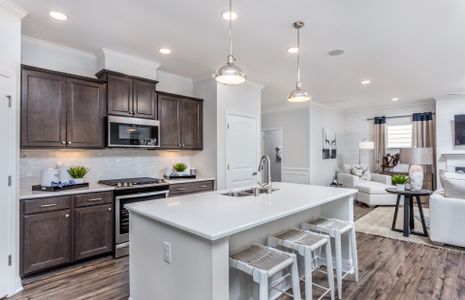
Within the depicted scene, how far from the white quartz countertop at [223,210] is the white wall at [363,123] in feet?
19.7

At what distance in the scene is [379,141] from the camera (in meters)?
7.73

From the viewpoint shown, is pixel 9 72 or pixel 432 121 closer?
pixel 9 72

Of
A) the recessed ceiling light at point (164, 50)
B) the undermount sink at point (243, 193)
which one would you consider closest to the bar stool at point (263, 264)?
the undermount sink at point (243, 193)

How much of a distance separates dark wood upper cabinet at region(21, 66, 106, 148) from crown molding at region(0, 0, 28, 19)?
21.4 inches

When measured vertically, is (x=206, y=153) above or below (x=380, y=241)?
above

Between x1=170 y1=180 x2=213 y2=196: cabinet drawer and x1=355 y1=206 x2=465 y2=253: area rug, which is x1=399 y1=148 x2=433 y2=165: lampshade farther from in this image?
x1=170 y1=180 x2=213 y2=196: cabinet drawer

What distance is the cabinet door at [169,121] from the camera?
4.21 meters

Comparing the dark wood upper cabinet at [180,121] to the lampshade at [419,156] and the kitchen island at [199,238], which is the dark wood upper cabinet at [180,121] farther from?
the lampshade at [419,156]

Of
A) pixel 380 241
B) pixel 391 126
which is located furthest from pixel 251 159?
pixel 391 126

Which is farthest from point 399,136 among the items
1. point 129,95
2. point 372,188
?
point 129,95

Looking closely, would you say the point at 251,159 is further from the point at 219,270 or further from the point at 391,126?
the point at 391,126

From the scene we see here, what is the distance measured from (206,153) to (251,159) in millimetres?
943

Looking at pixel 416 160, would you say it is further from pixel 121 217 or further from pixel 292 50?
pixel 121 217

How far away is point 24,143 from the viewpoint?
9.51 feet
